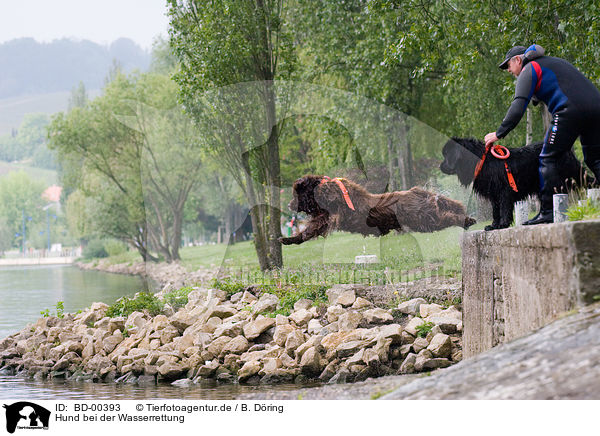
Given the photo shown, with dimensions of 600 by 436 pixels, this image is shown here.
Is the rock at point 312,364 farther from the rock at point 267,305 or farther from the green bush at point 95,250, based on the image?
the green bush at point 95,250

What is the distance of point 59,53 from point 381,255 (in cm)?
6260

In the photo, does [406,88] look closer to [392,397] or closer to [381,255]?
[381,255]

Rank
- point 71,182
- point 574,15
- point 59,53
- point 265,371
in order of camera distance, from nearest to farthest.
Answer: point 265,371 → point 574,15 → point 71,182 → point 59,53

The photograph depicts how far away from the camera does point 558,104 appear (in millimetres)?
6516

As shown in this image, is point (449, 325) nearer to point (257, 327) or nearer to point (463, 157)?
point (463, 157)

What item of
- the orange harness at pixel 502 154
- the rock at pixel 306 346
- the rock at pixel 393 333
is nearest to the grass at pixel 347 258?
the rock at pixel 393 333

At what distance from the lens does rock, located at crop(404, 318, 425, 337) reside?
9.68m

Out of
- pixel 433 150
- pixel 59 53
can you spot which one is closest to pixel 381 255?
pixel 433 150

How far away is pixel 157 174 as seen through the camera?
41.2 feet

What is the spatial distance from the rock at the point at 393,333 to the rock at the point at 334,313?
110 centimetres

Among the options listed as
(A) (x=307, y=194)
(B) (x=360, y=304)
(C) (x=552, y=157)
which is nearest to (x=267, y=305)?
(B) (x=360, y=304)

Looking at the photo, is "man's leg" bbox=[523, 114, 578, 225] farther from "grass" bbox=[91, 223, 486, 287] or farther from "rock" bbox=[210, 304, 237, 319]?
"rock" bbox=[210, 304, 237, 319]

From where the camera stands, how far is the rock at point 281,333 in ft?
34.1
